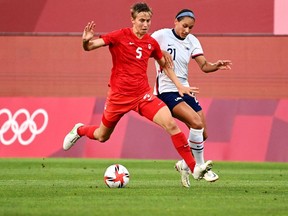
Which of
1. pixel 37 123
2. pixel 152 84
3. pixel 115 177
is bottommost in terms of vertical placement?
pixel 115 177

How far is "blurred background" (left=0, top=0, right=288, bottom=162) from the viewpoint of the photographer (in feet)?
72.5

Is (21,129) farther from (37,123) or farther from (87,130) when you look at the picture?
(87,130)

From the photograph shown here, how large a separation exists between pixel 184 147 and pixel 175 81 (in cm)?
94

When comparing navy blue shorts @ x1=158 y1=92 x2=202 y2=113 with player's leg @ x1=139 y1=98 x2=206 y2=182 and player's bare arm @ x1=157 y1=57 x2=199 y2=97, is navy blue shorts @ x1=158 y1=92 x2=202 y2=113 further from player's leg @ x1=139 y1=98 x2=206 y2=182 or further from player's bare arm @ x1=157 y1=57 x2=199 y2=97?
player's leg @ x1=139 y1=98 x2=206 y2=182

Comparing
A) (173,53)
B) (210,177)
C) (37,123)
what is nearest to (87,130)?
(173,53)

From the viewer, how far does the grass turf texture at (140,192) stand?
1097 centimetres

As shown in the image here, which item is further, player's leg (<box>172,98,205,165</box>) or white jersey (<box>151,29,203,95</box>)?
white jersey (<box>151,29,203,95</box>)

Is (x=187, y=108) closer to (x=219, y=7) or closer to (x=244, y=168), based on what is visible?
(x=244, y=168)

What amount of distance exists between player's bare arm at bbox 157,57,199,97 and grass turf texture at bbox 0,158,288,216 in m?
A: 1.29

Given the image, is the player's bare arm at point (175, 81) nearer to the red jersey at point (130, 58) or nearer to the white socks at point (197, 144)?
the red jersey at point (130, 58)

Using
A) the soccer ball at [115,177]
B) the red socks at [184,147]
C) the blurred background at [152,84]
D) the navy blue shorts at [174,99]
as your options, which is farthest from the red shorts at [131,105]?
the blurred background at [152,84]

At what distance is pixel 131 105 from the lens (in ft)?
46.1

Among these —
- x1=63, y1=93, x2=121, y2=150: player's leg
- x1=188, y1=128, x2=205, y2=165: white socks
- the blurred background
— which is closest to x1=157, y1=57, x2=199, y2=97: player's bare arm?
x1=188, y1=128, x2=205, y2=165: white socks

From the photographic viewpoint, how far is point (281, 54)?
2397cm
